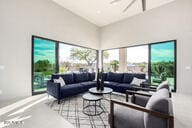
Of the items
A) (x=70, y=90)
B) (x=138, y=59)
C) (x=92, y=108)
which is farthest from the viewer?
(x=138, y=59)

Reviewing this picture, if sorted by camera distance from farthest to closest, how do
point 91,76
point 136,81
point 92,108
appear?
1. point 91,76
2. point 136,81
3. point 92,108

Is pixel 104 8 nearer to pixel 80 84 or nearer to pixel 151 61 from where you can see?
pixel 151 61

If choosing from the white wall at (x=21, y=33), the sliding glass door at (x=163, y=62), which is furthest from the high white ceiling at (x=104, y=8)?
the sliding glass door at (x=163, y=62)

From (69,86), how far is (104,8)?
3851 millimetres

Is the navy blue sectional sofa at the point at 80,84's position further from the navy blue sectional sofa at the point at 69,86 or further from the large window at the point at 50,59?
the large window at the point at 50,59

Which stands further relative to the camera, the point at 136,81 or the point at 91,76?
the point at 91,76

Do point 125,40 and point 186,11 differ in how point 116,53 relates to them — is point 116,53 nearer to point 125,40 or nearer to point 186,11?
point 125,40

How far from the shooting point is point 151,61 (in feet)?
17.1

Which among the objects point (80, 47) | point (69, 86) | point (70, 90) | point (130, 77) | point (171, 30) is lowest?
point (70, 90)

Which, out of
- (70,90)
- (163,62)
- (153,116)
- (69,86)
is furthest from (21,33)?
(163,62)

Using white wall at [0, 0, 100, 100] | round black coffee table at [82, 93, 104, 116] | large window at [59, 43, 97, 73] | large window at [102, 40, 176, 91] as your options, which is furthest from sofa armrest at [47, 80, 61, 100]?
large window at [102, 40, 176, 91]

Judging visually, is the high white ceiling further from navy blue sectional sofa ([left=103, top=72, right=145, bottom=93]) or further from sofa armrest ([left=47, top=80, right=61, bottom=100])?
sofa armrest ([left=47, top=80, right=61, bottom=100])

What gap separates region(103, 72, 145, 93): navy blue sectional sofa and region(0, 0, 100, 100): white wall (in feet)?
9.85

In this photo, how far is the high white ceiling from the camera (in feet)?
15.1
